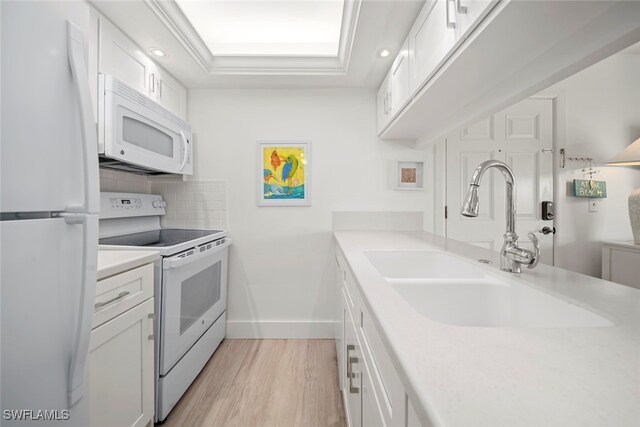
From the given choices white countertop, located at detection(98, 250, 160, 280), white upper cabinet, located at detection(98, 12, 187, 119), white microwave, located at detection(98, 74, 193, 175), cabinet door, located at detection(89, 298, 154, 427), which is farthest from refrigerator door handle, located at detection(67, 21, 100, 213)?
white upper cabinet, located at detection(98, 12, 187, 119)

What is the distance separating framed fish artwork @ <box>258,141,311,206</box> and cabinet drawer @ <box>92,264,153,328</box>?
1257mm

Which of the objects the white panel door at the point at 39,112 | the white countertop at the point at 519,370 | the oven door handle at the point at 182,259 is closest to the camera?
the white countertop at the point at 519,370

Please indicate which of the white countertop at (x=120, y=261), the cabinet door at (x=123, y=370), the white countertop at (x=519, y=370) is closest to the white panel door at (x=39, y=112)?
the white countertop at (x=120, y=261)

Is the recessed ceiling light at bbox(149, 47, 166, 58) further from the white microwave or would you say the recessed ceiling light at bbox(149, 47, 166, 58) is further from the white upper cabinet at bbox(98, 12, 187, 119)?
the white microwave

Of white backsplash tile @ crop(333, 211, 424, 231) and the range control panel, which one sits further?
white backsplash tile @ crop(333, 211, 424, 231)

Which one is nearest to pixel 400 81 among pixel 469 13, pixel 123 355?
pixel 469 13

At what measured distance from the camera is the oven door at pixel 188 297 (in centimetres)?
150

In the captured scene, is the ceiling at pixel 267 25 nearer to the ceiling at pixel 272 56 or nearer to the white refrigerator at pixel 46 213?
the ceiling at pixel 272 56

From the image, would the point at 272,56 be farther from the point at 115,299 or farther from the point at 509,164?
the point at 509,164

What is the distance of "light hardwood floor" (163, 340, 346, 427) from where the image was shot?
1557 mm

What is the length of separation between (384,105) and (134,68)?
1707 millimetres

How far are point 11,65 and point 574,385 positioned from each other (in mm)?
1191

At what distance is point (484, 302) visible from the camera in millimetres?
1003

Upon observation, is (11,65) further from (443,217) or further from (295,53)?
(443,217)
